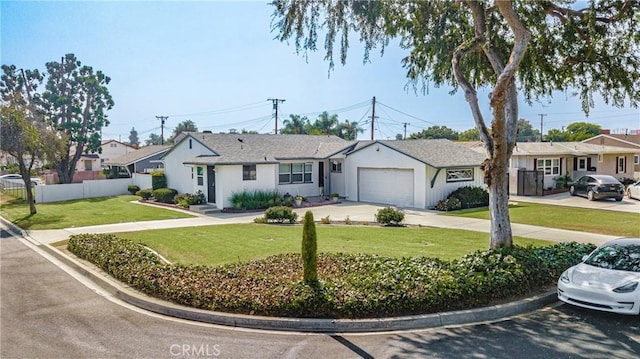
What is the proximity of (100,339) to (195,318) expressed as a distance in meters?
1.47

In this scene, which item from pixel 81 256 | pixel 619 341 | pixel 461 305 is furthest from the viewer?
pixel 81 256

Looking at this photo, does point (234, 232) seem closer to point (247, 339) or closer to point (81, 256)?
point (81, 256)

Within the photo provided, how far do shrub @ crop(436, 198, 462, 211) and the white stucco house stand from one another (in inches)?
30.9

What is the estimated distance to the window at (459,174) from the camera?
25.2 m

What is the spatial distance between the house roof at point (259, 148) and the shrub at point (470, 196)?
337 inches

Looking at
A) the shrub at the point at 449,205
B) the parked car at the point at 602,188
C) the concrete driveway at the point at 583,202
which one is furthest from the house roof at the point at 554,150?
the shrub at the point at 449,205

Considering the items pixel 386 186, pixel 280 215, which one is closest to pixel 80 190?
pixel 280 215

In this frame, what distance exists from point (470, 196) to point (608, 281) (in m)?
16.9

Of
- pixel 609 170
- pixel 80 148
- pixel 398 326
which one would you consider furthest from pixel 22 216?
pixel 609 170

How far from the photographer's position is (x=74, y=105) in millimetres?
39188

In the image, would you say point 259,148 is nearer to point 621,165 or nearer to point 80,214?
point 80,214

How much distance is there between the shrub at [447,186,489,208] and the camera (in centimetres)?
2408

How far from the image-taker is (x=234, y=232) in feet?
54.2

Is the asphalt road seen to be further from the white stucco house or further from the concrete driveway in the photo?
the concrete driveway
